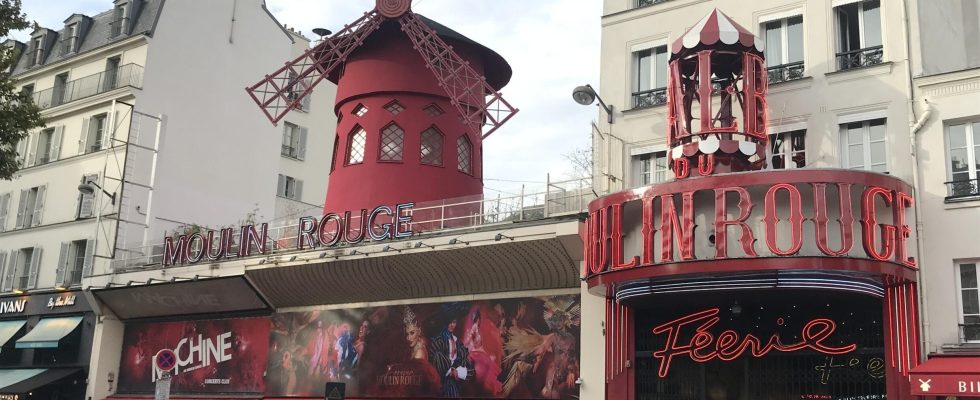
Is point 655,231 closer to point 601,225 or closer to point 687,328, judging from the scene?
point 601,225

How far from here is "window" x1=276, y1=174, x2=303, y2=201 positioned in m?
27.2

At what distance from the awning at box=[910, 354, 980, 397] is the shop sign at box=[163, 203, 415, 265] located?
25.6 feet

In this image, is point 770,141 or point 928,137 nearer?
point 928,137

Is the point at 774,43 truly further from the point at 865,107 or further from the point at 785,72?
the point at 865,107

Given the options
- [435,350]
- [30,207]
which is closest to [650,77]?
[435,350]

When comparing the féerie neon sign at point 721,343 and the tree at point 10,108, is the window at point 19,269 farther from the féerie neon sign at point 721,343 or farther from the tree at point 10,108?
Answer: the féerie neon sign at point 721,343

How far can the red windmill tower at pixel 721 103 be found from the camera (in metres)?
11.9

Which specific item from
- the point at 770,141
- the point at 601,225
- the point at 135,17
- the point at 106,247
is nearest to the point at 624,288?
the point at 601,225

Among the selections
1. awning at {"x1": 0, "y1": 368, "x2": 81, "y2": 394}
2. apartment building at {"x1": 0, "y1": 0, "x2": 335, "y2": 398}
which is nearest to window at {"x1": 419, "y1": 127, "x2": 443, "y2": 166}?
apartment building at {"x1": 0, "y1": 0, "x2": 335, "y2": 398}

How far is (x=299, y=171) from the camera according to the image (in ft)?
91.5

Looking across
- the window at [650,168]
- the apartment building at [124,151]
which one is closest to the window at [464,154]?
the apartment building at [124,151]

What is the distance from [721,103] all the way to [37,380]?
52.6 feet

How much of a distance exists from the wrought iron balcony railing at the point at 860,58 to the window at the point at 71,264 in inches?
647

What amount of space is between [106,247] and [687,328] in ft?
44.3
